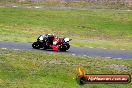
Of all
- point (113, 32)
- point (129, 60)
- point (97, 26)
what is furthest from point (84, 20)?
point (129, 60)

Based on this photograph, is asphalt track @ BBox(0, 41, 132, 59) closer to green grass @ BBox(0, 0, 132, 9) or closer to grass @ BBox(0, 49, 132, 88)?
grass @ BBox(0, 49, 132, 88)

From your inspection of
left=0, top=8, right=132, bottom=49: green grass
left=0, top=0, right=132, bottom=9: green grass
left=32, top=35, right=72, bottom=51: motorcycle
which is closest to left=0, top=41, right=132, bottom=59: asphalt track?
left=32, top=35, right=72, bottom=51: motorcycle

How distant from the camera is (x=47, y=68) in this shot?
70.9ft

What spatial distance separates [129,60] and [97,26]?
2654 cm

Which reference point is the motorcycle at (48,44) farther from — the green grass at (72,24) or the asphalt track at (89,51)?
the green grass at (72,24)

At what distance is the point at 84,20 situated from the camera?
57531mm

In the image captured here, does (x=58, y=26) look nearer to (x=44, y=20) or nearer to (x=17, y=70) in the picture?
(x=44, y=20)

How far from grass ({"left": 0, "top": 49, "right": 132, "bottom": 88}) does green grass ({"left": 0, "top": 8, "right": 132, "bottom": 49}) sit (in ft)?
46.5

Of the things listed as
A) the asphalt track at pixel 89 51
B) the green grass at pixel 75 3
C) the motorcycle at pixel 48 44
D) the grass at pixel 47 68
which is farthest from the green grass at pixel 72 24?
the grass at pixel 47 68

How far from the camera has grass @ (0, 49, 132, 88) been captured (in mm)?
19438

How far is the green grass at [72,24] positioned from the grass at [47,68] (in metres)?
14.2

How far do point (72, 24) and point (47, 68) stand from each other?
32.7 metres

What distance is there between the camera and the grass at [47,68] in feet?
63.8

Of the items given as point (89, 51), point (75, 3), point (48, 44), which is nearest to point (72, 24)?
point (75, 3)
